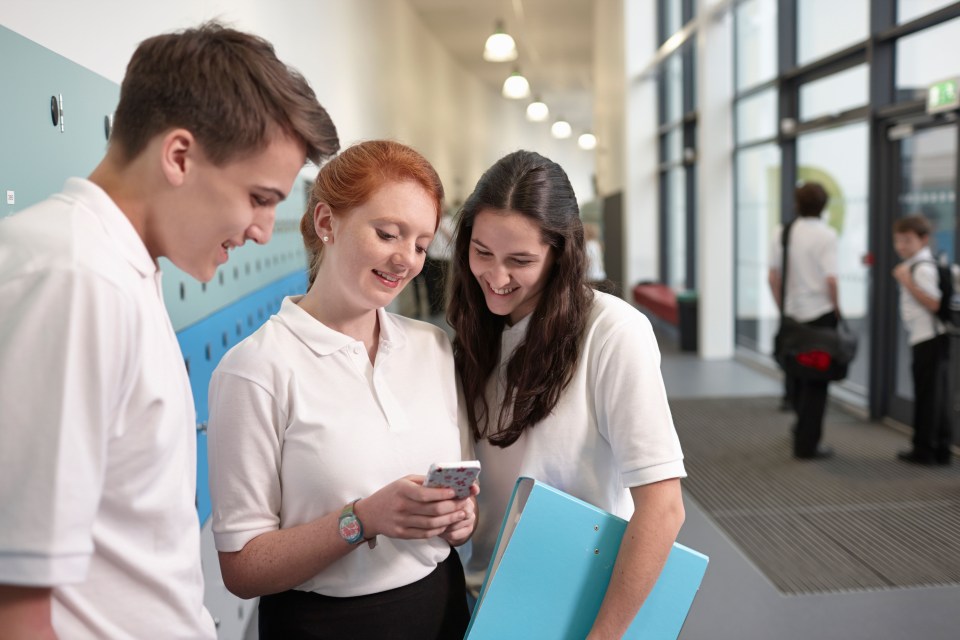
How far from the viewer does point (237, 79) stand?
98 centimetres

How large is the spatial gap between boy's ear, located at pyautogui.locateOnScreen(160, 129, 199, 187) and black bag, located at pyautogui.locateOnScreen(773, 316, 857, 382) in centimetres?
489

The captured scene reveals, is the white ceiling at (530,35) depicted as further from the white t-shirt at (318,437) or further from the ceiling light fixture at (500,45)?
the white t-shirt at (318,437)

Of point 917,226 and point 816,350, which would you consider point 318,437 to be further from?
point 917,226

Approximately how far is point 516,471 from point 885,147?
559 centimetres

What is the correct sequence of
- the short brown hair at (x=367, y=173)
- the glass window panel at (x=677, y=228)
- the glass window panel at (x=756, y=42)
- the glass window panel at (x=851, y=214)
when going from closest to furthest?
the short brown hair at (x=367, y=173)
the glass window panel at (x=851, y=214)
the glass window panel at (x=756, y=42)
the glass window panel at (x=677, y=228)

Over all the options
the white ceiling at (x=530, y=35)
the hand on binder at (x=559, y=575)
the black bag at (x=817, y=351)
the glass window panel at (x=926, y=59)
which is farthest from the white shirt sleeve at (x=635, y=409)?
the white ceiling at (x=530, y=35)

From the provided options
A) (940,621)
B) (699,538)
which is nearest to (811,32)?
(699,538)

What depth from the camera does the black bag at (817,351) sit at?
5129 mm

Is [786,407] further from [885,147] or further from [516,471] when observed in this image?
[516,471]

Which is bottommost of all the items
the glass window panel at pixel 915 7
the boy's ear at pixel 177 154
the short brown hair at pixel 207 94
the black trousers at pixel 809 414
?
the black trousers at pixel 809 414

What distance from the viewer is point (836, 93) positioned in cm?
704

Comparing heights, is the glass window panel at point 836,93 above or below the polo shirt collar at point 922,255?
above

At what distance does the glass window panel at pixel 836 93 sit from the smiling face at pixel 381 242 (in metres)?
5.88

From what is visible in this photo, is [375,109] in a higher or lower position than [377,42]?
lower
